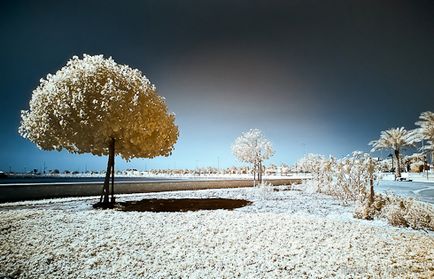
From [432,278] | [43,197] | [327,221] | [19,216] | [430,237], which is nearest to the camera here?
[432,278]

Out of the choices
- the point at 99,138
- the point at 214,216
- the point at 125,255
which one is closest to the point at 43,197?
the point at 99,138

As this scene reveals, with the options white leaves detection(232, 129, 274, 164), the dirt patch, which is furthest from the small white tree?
the dirt patch

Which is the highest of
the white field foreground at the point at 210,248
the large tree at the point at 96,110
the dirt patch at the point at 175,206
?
the large tree at the point at 96,110

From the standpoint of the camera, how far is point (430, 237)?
8.43 meters

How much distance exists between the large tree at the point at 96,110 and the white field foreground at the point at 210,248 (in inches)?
176

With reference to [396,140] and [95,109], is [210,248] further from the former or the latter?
[396,140]

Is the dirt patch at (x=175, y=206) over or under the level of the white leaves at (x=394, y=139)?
under

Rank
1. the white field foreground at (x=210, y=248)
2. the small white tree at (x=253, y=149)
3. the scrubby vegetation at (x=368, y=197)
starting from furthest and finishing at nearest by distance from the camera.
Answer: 1. the small white tree at (x=253, y=149)
2. the scrubby vegetation at (x=368, y=197)
3. the white field foreground at (x=210, y=248)

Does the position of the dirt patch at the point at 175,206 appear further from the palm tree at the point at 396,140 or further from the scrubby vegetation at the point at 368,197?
the palm tree at the point at 396,140

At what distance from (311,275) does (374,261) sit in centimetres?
161

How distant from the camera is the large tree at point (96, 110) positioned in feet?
42.2

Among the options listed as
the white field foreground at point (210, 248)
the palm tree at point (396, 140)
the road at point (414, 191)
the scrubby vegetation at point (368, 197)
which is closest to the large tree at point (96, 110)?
the white field foreground at point (210, 248)

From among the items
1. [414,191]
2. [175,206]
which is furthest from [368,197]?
[414,191]

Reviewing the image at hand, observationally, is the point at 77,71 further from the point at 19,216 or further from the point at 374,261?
the point at 374,261
